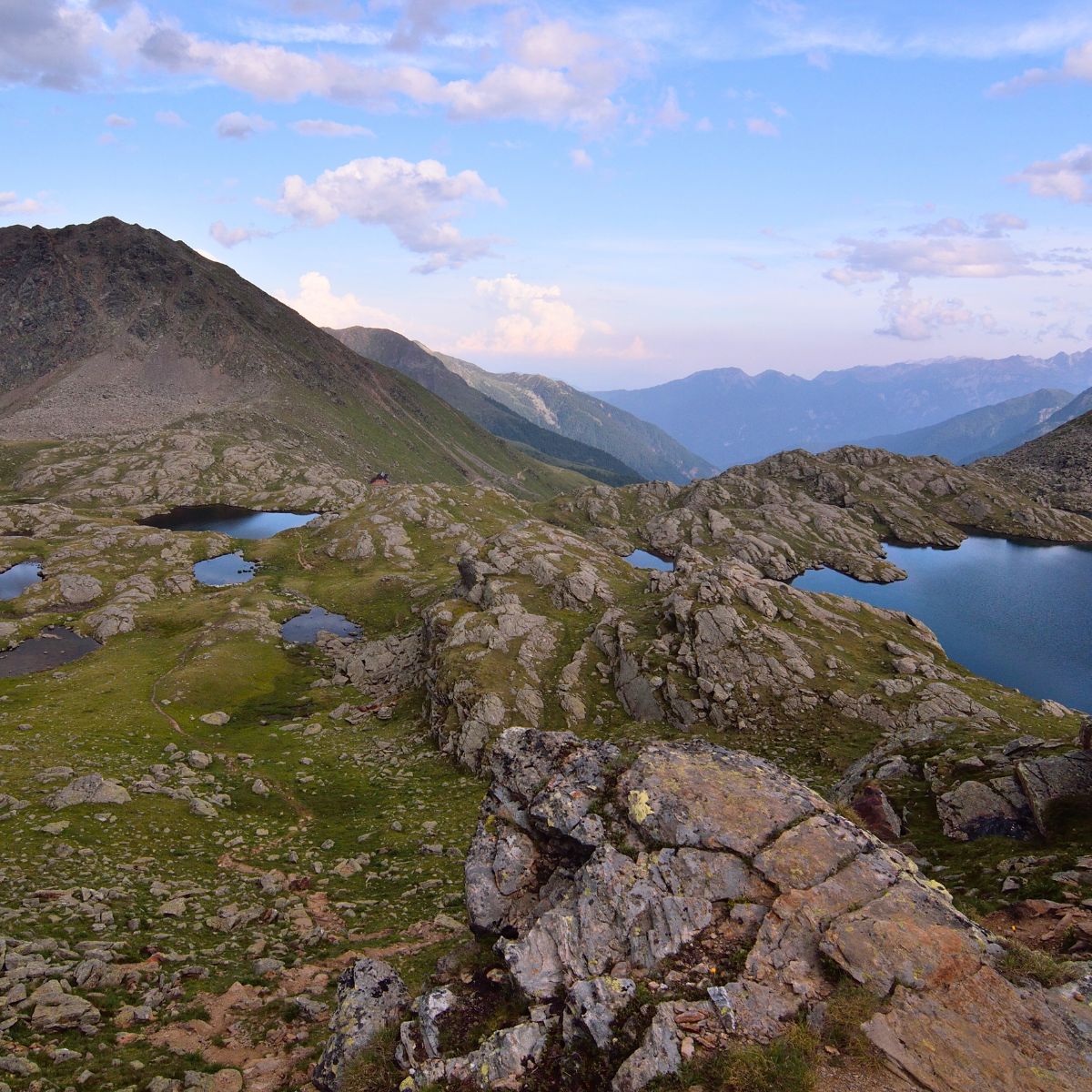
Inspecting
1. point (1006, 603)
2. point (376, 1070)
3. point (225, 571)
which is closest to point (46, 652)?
point (225, 571)

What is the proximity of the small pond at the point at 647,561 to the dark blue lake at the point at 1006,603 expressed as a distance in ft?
126

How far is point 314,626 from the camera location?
10238cm

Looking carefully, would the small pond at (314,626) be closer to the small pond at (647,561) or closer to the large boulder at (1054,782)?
the large boulder at (1054,782)

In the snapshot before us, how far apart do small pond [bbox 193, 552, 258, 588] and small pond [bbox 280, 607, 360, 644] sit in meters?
27.3

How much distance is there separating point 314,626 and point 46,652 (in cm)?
3585

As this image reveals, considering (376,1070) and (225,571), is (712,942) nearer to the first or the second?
(376,1070)

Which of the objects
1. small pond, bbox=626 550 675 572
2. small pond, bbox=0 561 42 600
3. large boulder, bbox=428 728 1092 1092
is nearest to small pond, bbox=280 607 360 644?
small pond, bbox=0 561 42 600

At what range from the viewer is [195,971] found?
90.3ft

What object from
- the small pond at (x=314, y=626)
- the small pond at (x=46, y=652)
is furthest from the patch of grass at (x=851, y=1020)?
the small pond at (x=46, y=652)

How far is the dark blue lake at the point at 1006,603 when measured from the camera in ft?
331

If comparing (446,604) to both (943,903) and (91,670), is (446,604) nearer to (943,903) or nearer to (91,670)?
(91,670)

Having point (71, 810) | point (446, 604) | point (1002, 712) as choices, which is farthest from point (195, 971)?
point (1002, 712)

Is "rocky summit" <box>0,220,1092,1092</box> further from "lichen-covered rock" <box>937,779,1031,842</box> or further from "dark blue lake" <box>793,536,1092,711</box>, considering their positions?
"dark blue lake" <box>793,536,1092,711</box>

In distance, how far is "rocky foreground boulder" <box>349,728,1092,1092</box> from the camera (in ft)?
48.3
